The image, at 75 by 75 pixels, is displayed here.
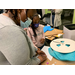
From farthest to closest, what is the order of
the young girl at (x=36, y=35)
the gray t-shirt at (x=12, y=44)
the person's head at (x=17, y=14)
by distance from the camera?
1. the young girl at (x=36, y=35)
2. the person's head at (x=17, y=14)
3. the gray t-shirt at (x=12, y=44)

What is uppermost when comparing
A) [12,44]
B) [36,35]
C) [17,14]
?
[17,14]

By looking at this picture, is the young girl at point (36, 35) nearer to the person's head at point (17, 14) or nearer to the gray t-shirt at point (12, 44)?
the person's head at point (17, 14)

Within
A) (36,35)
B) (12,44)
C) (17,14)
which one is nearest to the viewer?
(12,44)

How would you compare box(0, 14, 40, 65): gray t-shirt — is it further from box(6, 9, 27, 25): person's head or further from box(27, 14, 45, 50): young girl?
box(27, 14, 45, 50): young girl

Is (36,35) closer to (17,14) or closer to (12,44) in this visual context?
(17,14)

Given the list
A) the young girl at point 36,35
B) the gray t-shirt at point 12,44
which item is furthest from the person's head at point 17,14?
the young girl at point 36,35

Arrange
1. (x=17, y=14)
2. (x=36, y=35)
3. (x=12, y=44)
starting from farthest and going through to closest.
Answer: (x=36, y=35) < (x=17, y=14) < (x=12, y=44)

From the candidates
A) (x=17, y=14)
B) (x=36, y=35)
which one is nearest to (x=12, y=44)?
(x=17, y=14)

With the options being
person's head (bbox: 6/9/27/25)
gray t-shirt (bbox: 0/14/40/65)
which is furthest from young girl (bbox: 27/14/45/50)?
gray t-shirt (bbox: 0/14/40/65)

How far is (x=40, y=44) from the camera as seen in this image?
1246mm

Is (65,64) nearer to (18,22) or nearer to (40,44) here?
(40,44)

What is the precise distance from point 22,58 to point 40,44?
766mm

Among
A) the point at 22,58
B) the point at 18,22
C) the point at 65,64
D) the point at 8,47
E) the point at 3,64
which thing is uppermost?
the point at 18,22
